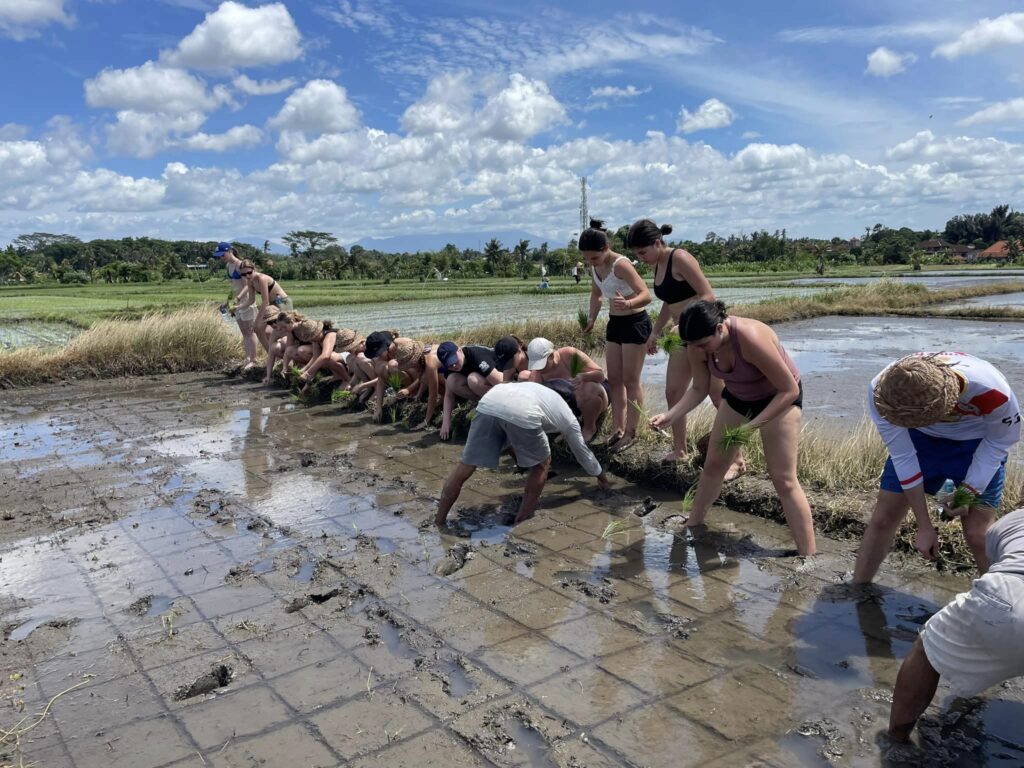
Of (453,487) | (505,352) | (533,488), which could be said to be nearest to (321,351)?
(505,352)

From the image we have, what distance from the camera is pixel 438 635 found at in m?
3.43

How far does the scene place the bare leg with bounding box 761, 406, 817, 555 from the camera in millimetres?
3951

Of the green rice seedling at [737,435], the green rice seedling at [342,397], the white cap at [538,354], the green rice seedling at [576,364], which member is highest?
the white cap at [538,354]

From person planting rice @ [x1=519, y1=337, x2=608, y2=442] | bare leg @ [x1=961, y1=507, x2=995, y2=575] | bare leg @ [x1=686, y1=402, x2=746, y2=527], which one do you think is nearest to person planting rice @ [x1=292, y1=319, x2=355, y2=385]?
person planting rice @ [x1=519, y1=337, x2=608, y2=442]

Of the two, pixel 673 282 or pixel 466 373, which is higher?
pixel 673 282

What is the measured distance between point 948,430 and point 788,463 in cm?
99

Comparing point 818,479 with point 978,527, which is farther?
point 818,479

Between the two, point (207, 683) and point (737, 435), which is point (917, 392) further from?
point (207, 683)

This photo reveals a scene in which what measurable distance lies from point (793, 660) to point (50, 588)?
3.74 metres

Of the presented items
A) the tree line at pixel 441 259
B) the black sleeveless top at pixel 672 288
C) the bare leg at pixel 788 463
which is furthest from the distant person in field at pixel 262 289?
the tree line at pixel 441 259

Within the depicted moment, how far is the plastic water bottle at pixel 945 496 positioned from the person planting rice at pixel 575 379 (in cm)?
302

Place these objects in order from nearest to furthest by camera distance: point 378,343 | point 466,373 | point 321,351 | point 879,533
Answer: point 879,533 → point 466,373 → point 378,343 → point 321,351

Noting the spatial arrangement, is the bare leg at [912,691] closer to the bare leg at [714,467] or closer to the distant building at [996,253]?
the bare leg at [714,467]

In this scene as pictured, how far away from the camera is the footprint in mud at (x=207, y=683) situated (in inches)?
119
